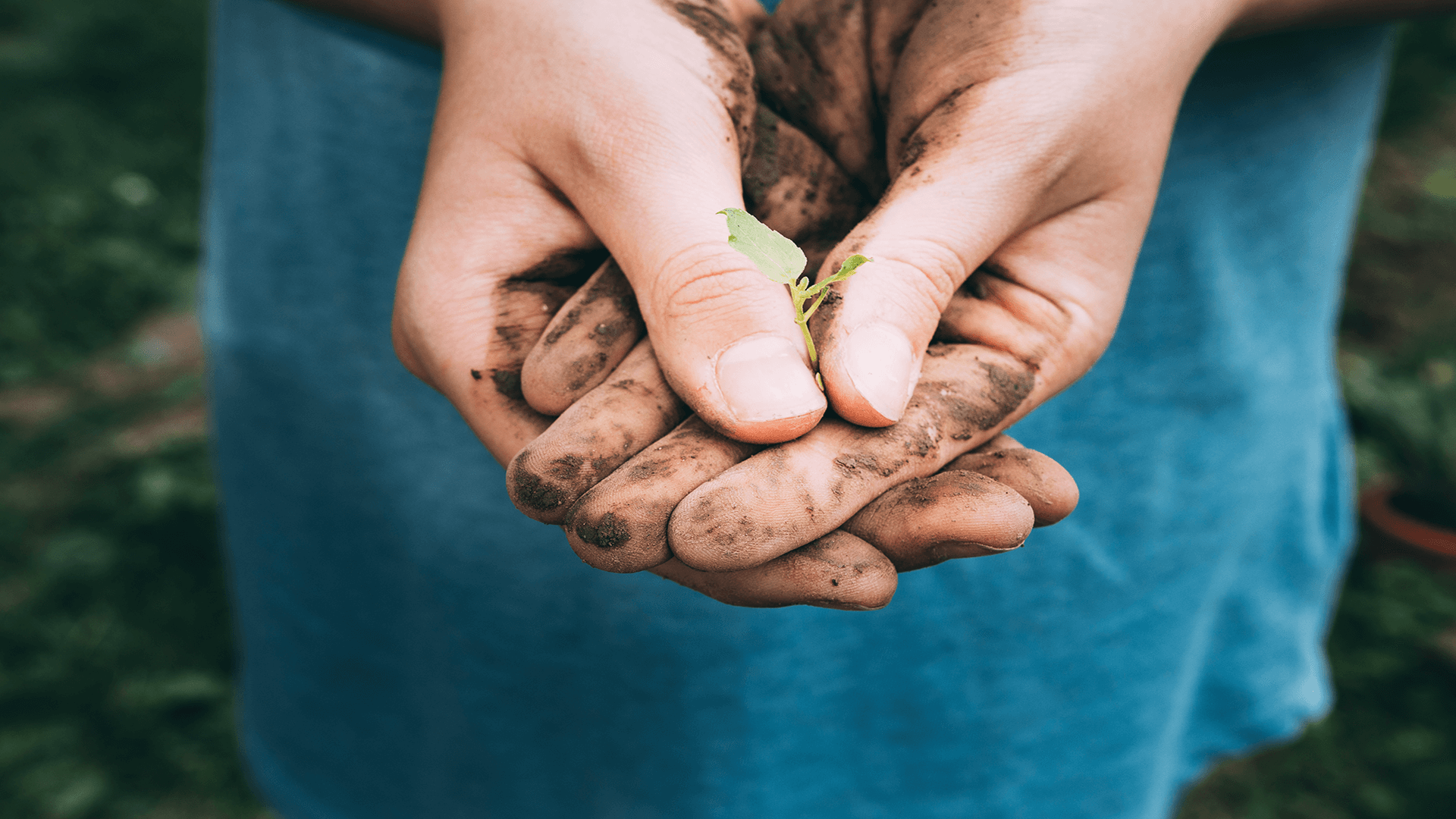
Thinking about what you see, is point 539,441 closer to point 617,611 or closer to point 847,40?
point 617,611

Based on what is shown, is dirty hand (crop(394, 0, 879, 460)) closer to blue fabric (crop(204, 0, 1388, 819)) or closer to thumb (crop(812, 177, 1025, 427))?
thumb (crop(812, 177, 1025, 427))

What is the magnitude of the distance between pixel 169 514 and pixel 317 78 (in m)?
2.49

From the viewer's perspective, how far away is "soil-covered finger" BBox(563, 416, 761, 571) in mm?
903

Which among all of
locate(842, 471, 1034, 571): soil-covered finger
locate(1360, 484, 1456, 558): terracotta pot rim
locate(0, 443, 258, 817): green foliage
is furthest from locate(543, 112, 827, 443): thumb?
locate(1360, 484, 1456, 558): terracotta pot rim

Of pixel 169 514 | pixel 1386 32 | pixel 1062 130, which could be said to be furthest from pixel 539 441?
pixel 169 514

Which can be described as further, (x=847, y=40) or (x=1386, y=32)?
(x=1386, y=32)

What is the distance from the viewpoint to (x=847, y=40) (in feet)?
4.04

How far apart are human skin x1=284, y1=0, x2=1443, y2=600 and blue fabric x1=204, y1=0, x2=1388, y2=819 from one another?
28cm

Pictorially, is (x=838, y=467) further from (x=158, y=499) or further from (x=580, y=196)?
(x=158, y=499)

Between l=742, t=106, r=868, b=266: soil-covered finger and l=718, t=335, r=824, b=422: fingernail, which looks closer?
l=718, t=335, r=824, b=422: fingernail

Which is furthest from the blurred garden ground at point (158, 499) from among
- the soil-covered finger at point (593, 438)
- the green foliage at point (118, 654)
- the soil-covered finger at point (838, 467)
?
the soil-covered finger at point (838, 467)

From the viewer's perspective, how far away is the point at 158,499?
323 centimetres

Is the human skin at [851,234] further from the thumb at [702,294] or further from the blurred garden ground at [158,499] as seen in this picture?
the blurred garden ground at [158,499]

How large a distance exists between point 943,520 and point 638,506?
0.32 metres
